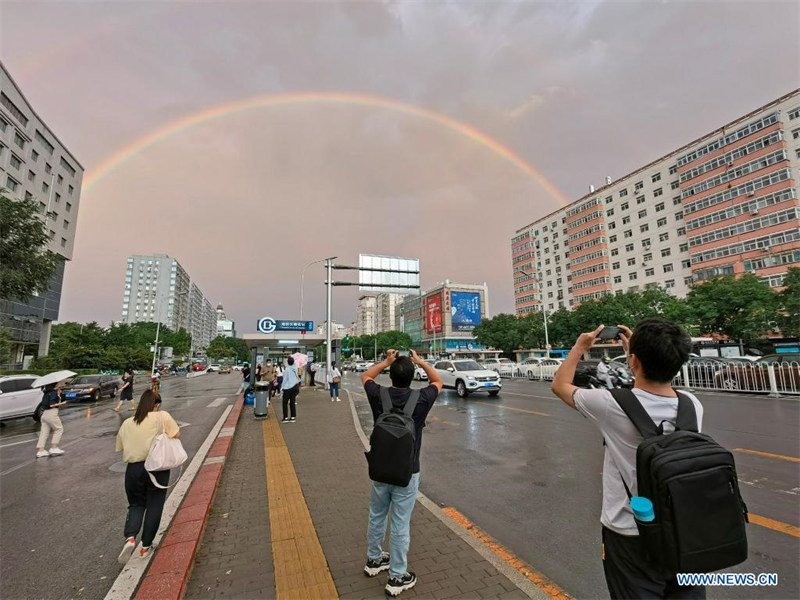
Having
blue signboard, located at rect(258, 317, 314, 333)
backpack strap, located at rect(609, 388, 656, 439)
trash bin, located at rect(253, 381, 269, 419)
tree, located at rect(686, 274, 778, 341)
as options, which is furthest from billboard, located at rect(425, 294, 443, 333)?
backpack strap, located at rect(609, 388, 656, 439)

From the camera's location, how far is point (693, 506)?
4.97 feet

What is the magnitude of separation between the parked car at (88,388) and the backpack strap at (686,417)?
25.0 metres

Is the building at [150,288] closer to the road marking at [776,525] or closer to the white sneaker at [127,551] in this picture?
the white sneaker at [127,551]

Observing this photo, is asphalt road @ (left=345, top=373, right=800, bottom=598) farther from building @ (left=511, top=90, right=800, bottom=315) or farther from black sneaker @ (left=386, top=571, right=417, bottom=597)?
building @ (left=511, top=90, right=800, bottom=315)

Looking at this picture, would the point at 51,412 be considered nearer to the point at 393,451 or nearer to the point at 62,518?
the point at 62,518

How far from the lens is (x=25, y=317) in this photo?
135 ft

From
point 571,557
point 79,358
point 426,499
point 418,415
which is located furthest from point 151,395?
point 79,358

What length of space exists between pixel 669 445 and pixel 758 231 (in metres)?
57.5

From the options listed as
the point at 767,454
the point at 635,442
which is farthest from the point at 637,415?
the point at 767,454

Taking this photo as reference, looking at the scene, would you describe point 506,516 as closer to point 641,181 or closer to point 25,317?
point 25,317

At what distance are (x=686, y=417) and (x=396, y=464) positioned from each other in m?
1.82

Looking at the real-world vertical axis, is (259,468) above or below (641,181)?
below

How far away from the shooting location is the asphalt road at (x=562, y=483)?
3.43 metres

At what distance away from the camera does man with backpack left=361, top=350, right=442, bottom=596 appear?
2.76 metres
